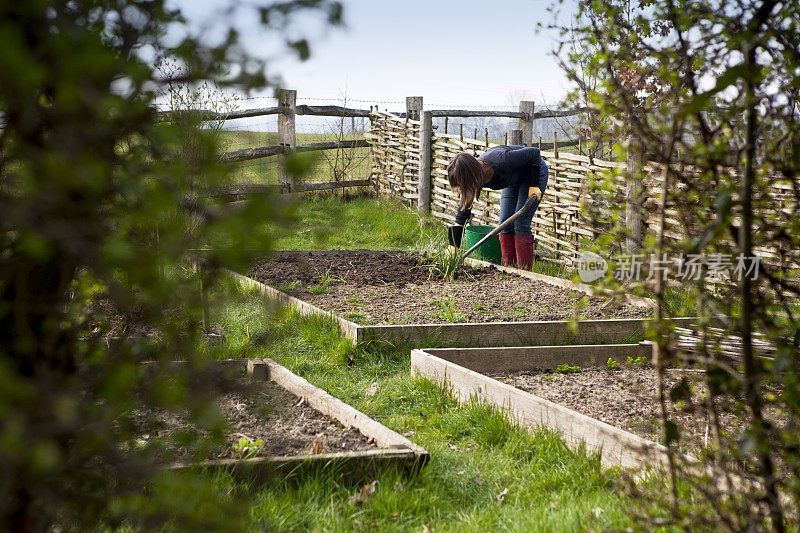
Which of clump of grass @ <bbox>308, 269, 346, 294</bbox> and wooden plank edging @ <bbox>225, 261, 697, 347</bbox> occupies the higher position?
clump of grass @ <bbox>308, 269, 346, 294</bbox>

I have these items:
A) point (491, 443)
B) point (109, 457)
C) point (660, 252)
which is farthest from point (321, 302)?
point (109, 457)

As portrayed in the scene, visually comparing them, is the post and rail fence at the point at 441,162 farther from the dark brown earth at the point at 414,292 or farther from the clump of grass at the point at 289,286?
the clump of grass at the point at 289,286

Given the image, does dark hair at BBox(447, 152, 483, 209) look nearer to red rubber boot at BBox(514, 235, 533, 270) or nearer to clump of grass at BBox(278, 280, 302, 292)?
red rubber boot at BBox(514, 235, 533, 270)

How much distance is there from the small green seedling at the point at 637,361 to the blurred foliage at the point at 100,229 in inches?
132

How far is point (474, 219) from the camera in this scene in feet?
30.9

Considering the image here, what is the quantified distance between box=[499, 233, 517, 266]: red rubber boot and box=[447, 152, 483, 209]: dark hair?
38.1 inches

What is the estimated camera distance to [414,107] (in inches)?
483

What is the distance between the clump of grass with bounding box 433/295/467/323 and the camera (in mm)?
4855

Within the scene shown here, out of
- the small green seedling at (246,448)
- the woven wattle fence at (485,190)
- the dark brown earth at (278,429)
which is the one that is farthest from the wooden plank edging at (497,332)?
the small green seedling at (246,448)

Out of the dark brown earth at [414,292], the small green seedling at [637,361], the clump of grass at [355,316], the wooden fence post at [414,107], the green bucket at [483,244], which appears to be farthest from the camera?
the wooden fence post at [414,107]

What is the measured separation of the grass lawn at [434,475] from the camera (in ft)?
7.29

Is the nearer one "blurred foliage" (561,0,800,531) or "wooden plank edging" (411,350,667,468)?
"blurred foliage" (561,0,800,531)

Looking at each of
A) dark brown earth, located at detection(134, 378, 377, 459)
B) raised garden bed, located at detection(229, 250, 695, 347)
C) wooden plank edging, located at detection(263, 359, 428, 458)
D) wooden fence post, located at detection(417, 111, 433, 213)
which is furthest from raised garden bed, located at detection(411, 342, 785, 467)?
wooden fence post, located at detection(417, 111, 433, 213)

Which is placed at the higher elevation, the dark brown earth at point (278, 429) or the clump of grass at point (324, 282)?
the clump of grass at point (324, 282)
